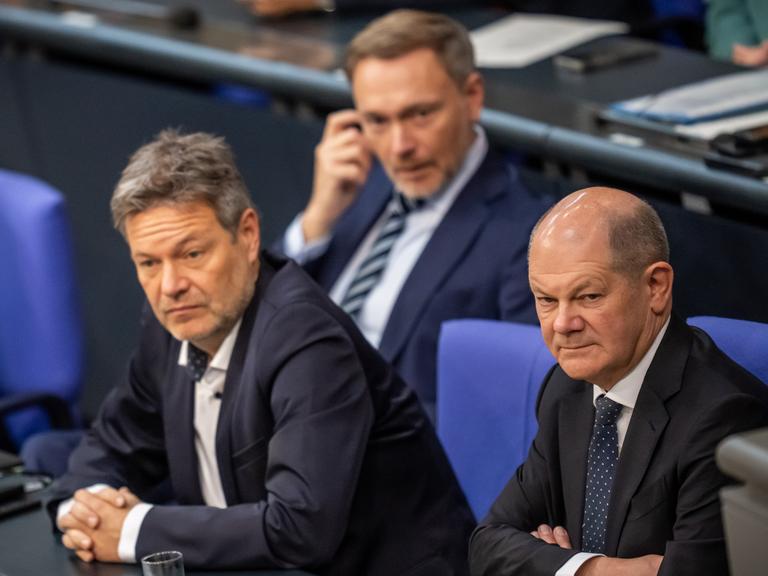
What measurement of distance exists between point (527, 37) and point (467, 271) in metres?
1.12

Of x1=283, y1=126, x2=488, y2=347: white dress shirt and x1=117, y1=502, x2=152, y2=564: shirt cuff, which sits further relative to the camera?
x1=283, y1=126, x2=488, y2=347: white dress shirt

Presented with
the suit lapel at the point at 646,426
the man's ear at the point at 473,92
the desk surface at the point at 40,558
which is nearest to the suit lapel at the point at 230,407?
the desk surface at the point at 40,558

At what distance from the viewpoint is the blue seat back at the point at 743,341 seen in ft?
6.84

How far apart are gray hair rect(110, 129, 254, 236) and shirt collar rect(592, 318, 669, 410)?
768 mm

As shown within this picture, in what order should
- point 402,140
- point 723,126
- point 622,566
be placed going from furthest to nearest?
1. point 402,140
2. point 723,126
3. point 622,566

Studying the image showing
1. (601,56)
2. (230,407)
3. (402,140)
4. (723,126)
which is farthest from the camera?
(601,56)

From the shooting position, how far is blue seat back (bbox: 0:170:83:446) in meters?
3.32

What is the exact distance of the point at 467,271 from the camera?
9.84 ft

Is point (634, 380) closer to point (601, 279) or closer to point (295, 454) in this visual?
point (601, 279)

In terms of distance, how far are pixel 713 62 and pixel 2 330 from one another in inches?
68.9

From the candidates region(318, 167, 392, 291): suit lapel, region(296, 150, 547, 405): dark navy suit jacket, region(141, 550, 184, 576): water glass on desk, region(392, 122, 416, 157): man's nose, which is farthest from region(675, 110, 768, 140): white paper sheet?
region(141, 550, 184, 576): water glass on desk

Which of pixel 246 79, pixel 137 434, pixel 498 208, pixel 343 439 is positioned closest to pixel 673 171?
pixel 498 208

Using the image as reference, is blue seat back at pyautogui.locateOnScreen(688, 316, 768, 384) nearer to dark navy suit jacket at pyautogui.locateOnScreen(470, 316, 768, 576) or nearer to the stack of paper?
dark navy suit jacket at pyautogui.locateOnScreen(470, 316, 768, 576)

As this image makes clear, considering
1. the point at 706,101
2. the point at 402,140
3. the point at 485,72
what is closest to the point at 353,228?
the point at 402,140
